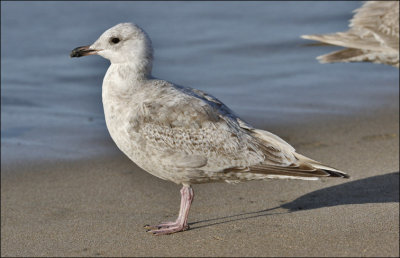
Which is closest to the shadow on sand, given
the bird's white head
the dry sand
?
the dry sand

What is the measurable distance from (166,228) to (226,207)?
46.4 inches

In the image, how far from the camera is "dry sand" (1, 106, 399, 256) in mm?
5801

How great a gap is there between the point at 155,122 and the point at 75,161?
130 inches

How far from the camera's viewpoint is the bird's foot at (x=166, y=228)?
6.15 metres

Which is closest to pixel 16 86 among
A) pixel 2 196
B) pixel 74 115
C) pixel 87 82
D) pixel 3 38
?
pixel 87 82

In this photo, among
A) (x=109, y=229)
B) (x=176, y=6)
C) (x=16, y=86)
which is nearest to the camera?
(x=109, y=229)

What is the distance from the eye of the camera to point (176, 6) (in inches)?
697

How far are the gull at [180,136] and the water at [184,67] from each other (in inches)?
127

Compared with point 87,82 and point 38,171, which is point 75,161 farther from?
point 87,82

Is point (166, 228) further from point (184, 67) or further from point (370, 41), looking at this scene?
point (184, 67)

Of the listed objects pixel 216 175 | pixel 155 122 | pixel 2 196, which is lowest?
pixel 2 196

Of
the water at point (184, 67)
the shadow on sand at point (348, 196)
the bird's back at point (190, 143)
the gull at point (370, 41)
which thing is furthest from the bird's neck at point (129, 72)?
the gull at point (370, 41)

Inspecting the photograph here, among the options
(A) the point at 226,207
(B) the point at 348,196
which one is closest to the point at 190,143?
(A) the point at 226,207

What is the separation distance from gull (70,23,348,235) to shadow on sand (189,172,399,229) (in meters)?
0.60
